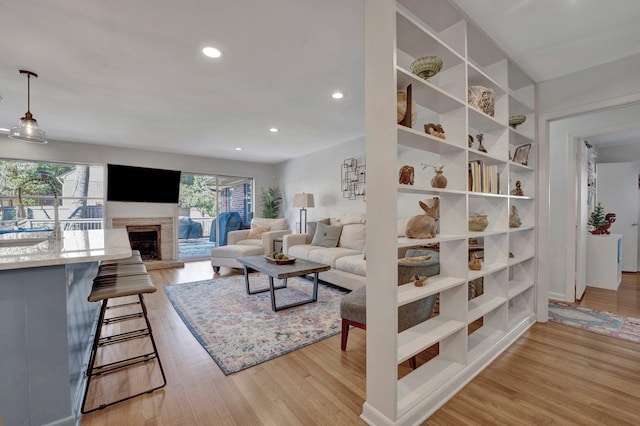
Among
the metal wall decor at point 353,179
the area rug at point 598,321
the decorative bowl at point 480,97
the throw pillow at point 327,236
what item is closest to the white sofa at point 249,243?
the throw pillow at point 327,236

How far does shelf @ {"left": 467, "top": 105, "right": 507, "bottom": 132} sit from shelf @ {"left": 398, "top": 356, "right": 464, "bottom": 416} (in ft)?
5.68

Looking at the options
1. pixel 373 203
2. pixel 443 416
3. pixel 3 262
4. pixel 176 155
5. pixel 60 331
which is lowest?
pixel 443 416

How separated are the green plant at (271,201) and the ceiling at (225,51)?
3.14m

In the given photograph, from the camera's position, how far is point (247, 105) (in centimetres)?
344

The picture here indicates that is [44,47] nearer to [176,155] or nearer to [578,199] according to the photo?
[176,155]

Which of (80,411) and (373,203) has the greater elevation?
(373,203)

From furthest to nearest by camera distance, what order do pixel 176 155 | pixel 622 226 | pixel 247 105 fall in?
pixel 176 155 → pixel 622 226 → pixel 247 105

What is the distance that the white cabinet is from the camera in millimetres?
3934

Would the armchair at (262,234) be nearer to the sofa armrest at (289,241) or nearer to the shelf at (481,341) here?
the sofa armrest at (289,241)

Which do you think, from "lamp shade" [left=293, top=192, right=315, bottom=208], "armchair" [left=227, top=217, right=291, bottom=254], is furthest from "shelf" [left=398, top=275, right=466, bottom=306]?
"lamp shade" [left=293, top=192, right=315, bottom=208]

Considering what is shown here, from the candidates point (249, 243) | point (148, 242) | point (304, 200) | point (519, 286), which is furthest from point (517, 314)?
point (148, 242)

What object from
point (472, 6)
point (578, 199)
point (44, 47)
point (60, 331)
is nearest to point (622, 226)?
point (578, 199)

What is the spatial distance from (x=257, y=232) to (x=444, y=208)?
4.35 meters

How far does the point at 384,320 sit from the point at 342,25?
1.94 meters
